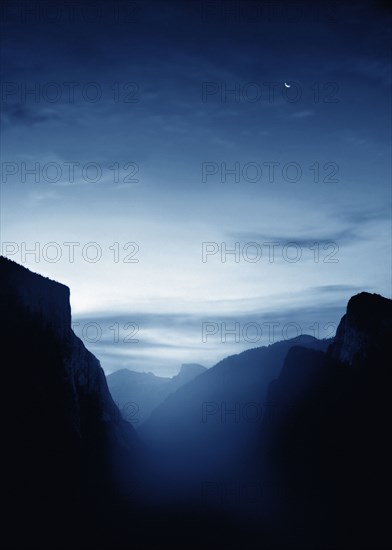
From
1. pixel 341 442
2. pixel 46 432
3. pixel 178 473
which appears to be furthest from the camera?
pixel 178 473

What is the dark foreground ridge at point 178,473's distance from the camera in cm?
3456

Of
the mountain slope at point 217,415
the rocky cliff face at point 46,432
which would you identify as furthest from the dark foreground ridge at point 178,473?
the mountain slope at point 217,415

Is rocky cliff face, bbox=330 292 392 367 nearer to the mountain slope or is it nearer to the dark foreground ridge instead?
the dark foreground ridge

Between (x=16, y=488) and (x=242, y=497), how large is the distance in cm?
3100

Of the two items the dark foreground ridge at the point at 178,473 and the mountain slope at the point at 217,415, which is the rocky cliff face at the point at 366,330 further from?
the mountain slope at the point at 217,415

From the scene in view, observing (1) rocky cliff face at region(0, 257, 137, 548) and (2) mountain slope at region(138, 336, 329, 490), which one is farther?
(2) mountain slope at region(138, 336, 329, 490)

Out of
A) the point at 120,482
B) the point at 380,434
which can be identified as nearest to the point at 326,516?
the point at 380,434

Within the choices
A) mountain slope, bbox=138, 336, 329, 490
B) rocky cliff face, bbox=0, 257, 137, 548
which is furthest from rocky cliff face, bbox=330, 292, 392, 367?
rocky cliff face, bbox=0, 257, 137, 548

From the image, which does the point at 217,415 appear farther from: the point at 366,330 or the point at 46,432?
the point at 46,432

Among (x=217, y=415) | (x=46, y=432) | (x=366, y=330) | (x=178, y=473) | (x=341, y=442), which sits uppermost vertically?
(x=366, y=330)

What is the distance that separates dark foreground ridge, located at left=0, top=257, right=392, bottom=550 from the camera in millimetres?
34562

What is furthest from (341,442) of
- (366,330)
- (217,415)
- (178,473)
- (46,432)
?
(217,415)

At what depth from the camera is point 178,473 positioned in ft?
253

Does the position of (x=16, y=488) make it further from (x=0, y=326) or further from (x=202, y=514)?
(x=202, y=514)
